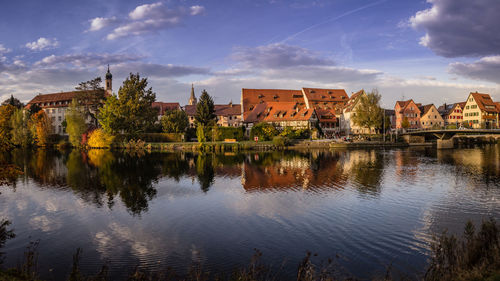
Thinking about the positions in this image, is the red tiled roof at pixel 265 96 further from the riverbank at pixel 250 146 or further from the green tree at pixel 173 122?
the riverbank at pixel 250 146

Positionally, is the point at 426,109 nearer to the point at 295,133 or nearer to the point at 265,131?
the point at 295,133

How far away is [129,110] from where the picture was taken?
79438 millimetres

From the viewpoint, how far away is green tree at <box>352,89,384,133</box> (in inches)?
3520

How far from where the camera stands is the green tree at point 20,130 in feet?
268

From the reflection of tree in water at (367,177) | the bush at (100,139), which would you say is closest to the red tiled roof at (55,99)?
the bush at (100,139)

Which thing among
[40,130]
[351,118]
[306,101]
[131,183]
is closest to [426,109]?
[351,118]

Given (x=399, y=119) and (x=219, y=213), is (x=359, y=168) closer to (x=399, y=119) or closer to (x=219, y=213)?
(x=219, y=213)

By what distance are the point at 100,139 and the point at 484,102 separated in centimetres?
11813

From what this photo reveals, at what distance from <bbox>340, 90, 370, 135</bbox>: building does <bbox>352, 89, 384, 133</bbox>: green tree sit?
1742 millimetres

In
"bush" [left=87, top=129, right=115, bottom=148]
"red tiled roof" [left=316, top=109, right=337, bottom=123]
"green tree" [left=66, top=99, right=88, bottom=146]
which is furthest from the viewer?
"red tiled roof" [left=316, top=109, right=337, bottom=123]

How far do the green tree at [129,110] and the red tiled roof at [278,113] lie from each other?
2774 cm

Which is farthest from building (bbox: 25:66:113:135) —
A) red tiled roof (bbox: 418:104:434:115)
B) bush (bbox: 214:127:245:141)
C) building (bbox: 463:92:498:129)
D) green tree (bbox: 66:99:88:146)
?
building (bbox: 463:92:498:129)

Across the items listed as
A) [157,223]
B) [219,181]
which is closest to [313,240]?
[157,223]

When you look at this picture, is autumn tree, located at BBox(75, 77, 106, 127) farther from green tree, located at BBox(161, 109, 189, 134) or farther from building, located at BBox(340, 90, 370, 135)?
building, located at BBox(340, 90, 370, 135)
